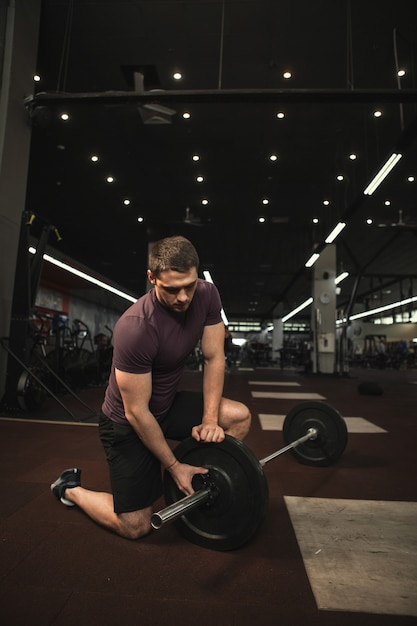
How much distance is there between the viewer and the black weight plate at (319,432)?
1.92m

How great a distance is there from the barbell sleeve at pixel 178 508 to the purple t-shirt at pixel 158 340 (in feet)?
1.09

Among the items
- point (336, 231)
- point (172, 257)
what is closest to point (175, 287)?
point (172, 257)

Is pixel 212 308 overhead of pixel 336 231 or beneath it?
beneath

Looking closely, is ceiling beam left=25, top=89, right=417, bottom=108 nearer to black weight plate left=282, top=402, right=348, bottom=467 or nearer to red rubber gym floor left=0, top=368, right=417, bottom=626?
black weight plate left=282, top=402, right=348, bottom=467

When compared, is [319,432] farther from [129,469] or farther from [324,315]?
[324,315]

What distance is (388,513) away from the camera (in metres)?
1.40

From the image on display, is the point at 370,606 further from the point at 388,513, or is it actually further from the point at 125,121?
the point at 125,121

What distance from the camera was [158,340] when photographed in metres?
1.15

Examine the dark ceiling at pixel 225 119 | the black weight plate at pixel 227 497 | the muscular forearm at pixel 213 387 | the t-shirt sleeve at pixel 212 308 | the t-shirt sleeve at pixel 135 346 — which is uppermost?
the dark ceiling at pixel 225 119

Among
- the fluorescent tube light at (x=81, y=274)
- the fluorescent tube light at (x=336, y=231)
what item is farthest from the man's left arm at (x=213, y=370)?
the fluorescent tube light at (x=336, y=231)

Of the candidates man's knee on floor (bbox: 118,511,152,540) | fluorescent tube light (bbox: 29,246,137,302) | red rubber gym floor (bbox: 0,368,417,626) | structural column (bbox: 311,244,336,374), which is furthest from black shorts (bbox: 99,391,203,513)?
structural column (bbox: 311,244,336,374)

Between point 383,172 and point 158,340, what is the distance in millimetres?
4410

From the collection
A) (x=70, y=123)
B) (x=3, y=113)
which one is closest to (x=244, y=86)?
(x=70, y=123)

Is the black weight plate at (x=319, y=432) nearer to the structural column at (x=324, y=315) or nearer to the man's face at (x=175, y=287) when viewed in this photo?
the man's face at (x=175, y=287)
